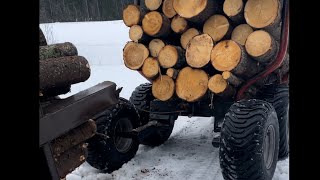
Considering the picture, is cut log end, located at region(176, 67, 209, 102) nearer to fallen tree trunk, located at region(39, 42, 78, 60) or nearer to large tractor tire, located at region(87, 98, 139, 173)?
large tractor tire, located at region(87, 98, 139, 173)

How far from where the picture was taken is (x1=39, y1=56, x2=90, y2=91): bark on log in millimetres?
3341

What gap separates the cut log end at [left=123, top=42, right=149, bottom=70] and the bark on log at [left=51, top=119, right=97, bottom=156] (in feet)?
4.56

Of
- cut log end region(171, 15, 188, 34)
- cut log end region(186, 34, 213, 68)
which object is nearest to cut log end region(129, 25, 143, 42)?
cut log end region(171, 15, 188, 34)

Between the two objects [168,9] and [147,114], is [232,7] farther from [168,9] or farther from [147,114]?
[147,114]

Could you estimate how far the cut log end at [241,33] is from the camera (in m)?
4.55

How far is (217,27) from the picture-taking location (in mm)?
4648

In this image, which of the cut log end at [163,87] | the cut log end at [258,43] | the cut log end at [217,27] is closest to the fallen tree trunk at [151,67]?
the cut log end at [163,87]

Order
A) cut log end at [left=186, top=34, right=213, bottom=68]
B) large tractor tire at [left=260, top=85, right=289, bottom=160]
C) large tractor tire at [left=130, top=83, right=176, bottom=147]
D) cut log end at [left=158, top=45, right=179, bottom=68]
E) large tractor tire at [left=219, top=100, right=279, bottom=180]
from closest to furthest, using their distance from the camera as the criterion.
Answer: large tractor tire at [left=219, top=100, right=279, bottom=180]
cut log end at [left=186, top=34, right=213, bottom=68]
cut log end at [left=158, top=45, right=179, bottom=68]
large tractor tire at [left=260, top=85, right=289, bottom=160]
large tractor tire at [left=130, top=83, right=176, bottom=147]

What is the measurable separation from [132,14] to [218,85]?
55.9 inches

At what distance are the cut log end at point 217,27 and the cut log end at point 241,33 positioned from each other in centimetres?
11

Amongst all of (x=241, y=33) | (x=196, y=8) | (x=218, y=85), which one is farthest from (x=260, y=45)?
(x=196, y=8)
